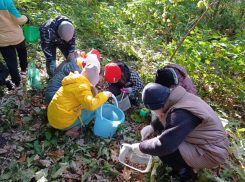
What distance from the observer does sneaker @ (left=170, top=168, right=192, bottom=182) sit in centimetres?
232

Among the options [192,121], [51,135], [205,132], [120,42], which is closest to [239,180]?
[205,132]

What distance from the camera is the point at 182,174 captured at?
2.35m

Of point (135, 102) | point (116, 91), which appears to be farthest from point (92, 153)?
point (135, 102)

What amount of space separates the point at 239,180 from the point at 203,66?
231 centimetres

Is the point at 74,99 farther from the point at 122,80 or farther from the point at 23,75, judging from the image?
the point at 23,75

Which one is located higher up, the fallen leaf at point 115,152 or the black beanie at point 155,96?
the black beanie at point 155,96

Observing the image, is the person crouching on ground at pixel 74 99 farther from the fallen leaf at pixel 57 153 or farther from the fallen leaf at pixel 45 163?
the fallen leaf at pixel 45 163

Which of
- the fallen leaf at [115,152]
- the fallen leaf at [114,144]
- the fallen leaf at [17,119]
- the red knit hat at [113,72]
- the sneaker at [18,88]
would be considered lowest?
the fallen leaf at [114,144]

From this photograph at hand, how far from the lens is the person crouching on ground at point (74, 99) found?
2559 millimetres

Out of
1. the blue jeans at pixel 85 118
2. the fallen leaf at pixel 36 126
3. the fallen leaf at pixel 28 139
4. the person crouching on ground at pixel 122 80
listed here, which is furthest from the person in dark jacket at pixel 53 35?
the fallen leaf at pixel 28 139

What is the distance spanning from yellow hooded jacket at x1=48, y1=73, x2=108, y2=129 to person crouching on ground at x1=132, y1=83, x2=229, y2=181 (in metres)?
0.82

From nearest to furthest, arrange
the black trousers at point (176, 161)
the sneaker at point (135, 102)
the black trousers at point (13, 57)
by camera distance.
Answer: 1. the black trousers at point (176, 161)
2. the black trousers at point (13, 57)
3. the sneaker at point (135, 102)

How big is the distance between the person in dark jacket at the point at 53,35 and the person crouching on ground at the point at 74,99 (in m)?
1.23

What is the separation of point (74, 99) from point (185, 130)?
1.60 metres
